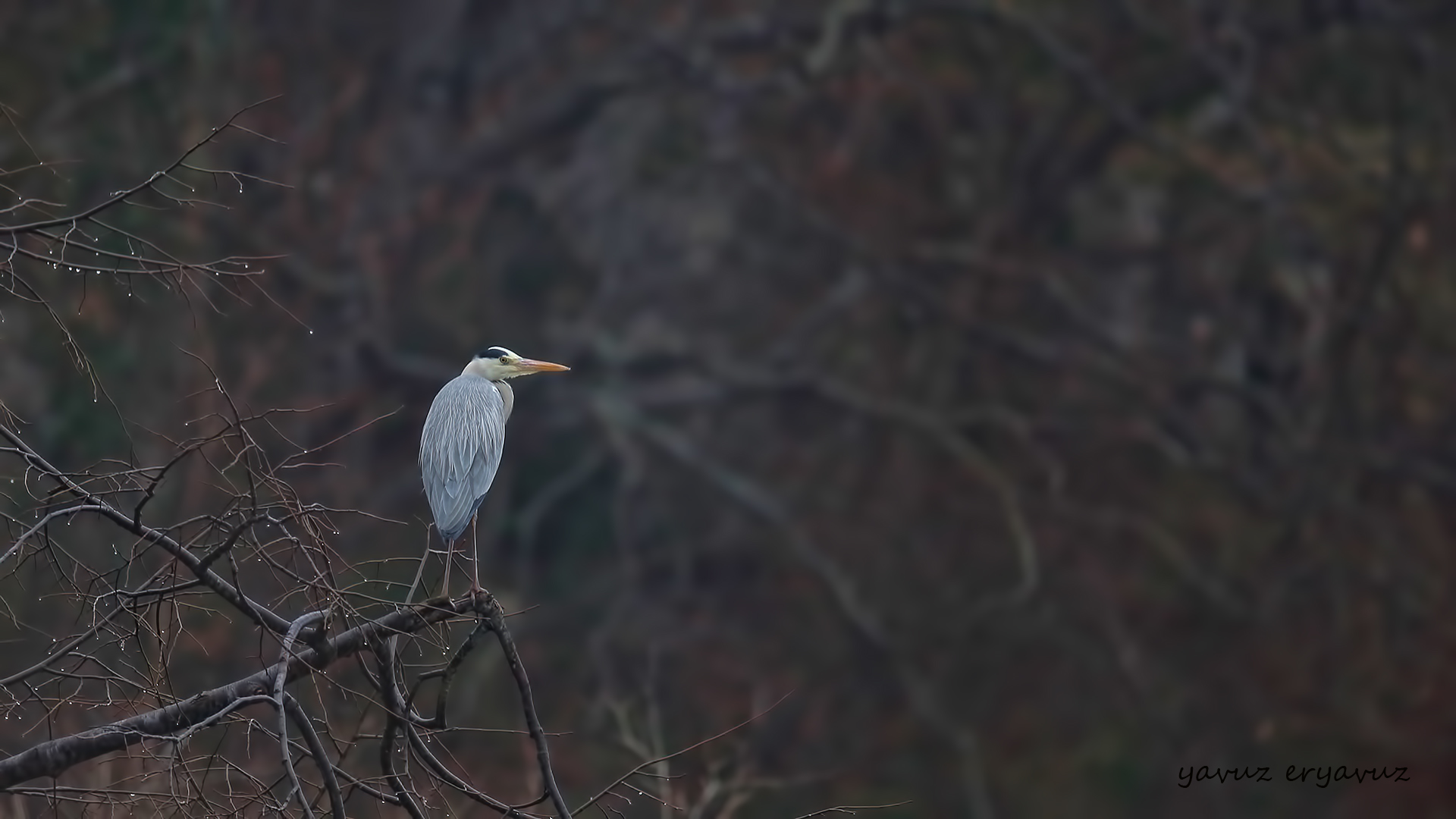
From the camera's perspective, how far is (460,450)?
16.0ft

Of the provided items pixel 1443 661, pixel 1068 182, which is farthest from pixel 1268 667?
pixel 1068 182

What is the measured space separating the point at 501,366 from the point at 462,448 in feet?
2.24

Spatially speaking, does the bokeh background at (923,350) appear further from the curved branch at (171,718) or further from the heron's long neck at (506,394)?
the curved branch at (171,718)

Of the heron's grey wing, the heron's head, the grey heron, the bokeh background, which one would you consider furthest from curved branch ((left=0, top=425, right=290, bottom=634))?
the bokeh background

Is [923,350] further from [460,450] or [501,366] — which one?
[460,450]

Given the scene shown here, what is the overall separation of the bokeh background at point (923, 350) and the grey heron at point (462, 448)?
8.60 meters

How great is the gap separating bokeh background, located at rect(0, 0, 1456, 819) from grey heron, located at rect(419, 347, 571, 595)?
8.60 meters

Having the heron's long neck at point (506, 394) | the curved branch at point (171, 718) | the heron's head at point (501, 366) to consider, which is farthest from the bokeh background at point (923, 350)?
the curved branch at point (171, 718)

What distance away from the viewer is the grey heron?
4699 millimetres

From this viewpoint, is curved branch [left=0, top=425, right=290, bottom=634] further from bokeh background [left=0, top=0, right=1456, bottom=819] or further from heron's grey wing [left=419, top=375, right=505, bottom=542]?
bokeh background [left=0, top=0, right=1456, bottom=819]

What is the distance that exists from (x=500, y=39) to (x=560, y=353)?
2.70 meters

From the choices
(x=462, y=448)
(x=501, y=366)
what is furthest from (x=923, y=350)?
(x=462, y=448)

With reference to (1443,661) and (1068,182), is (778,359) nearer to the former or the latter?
(1068,182)

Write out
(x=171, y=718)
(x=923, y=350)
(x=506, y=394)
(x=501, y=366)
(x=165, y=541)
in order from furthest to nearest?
(x=923, y=350) → (x=501, y=366) → (x=506, y=394) → (x=171, y=718) → (x=165, y=541)
